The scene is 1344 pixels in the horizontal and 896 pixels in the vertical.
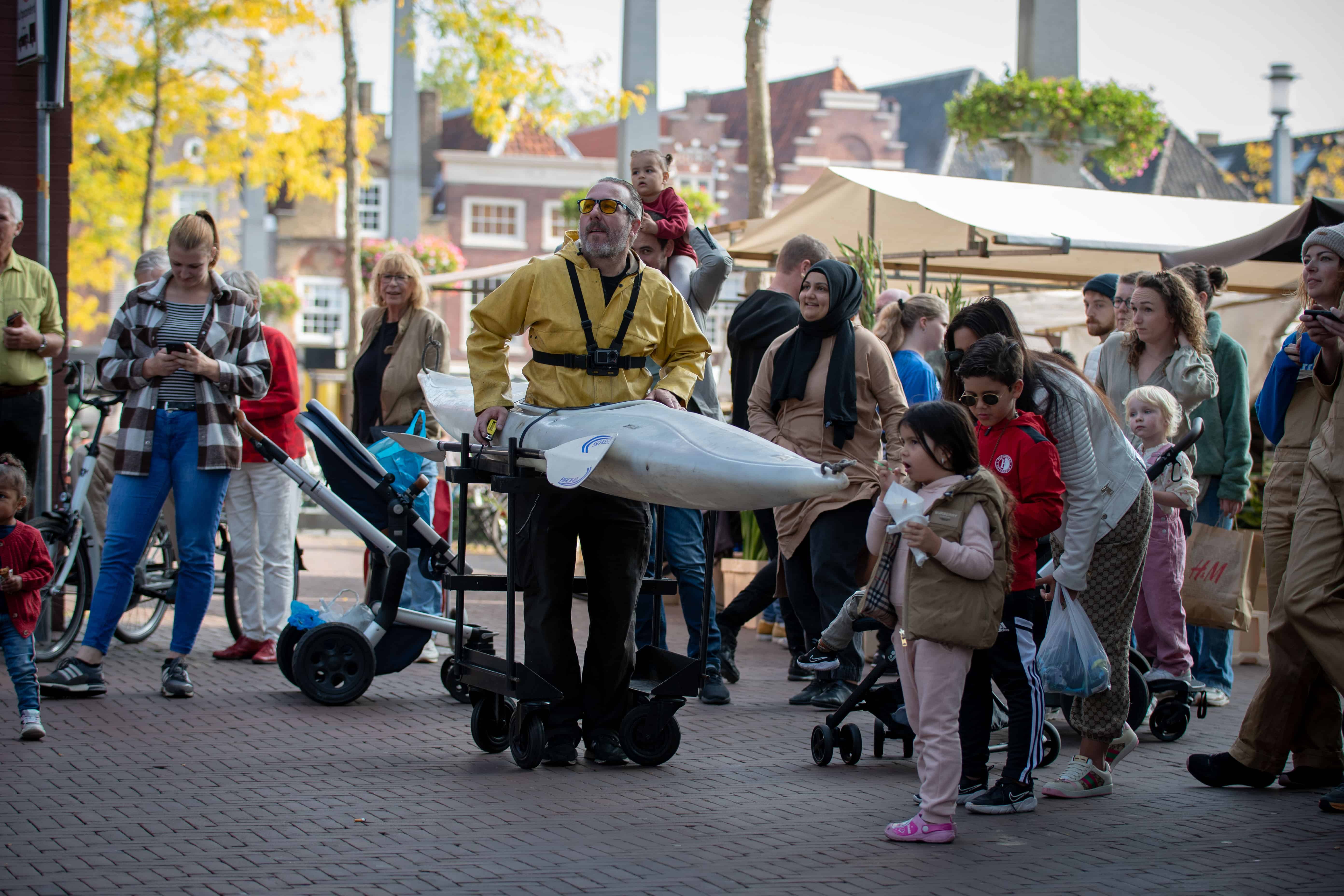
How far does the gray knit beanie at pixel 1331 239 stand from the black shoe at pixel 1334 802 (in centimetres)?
180

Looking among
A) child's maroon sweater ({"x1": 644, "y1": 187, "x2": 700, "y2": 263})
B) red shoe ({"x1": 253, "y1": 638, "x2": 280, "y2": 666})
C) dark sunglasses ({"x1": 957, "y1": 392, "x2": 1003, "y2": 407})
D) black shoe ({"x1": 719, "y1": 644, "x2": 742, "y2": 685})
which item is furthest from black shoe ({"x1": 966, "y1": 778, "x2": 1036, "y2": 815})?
red shoe ({"x1": 253, "y1": 638, "x2": 280, "y2": 666})

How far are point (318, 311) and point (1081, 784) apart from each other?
44686 millimetres

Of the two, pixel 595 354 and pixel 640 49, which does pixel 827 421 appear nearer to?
pixel 595 354

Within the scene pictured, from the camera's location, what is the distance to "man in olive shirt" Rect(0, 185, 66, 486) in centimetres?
693

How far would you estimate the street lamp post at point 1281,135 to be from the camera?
872 inches

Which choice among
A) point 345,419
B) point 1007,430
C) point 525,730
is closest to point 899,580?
point 1007,430

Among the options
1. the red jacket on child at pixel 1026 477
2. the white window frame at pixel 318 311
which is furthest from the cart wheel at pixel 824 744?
the white window frame at pixel 318 311

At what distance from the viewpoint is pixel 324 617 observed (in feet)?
21.7

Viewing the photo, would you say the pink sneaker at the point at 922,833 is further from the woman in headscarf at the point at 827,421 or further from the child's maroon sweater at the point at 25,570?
the child's maroon sweater at the point at 25,570

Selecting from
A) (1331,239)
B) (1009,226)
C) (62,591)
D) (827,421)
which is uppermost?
(1009,226)

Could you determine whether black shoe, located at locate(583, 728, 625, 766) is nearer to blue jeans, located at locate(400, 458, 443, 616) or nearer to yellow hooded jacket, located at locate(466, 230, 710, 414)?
yellow hooded jacket, located at locate(466, 230, 710, 414)

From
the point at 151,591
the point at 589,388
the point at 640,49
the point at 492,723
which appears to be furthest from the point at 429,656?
the point at 640,49

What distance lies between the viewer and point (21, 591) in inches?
217

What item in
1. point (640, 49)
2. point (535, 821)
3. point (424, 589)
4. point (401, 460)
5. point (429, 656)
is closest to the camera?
point (535, 821)
